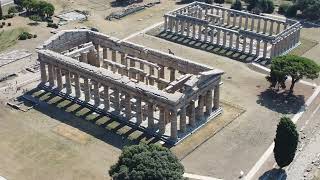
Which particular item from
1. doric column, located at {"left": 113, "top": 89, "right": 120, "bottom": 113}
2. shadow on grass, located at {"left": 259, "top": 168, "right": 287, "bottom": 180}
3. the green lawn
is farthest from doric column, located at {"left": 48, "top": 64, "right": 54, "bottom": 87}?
shadow on grass, located at {"left": 259, "top": 168, "right": 287, "bottom": 180}

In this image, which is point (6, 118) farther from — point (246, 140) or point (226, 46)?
point (226, 46)

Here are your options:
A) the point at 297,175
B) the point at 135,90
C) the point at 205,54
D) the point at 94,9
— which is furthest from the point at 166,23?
the point at 297,175

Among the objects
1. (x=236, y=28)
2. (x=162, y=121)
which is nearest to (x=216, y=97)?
(x=162, y=121)

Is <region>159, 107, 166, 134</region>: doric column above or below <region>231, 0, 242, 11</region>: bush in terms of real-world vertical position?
below

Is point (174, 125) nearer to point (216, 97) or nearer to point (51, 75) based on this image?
point (216, 97)

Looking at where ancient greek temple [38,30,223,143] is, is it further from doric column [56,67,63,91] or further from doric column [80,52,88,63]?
doric column [56,67,63,91]
